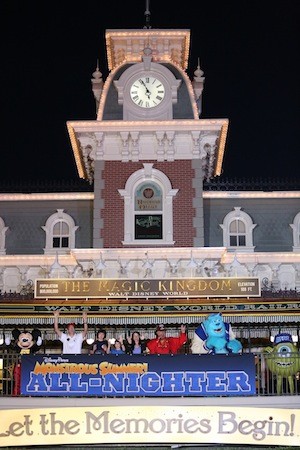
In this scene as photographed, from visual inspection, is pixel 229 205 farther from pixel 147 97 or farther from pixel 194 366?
pixel 194 366

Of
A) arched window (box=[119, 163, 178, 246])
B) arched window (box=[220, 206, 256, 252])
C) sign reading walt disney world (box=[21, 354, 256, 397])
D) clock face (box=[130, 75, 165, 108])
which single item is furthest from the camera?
arched window (box=[220, 206, 256, 252])

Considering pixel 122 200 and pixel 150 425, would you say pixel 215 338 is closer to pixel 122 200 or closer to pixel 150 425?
pixel 150 425

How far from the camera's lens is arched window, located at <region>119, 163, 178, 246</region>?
101 feet

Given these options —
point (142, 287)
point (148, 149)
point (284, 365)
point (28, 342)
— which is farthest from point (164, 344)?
point (148, 149)

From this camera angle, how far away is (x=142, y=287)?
2906cm

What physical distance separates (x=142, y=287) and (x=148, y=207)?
132 inches

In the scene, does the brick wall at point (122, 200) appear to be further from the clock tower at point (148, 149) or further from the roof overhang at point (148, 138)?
the roof overhang at point (148, 138)

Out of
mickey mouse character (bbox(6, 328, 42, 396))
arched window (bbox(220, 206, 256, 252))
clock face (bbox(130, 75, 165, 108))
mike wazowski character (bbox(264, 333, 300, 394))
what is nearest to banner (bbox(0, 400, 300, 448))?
mike wazowski character (bbox(264, 333, 300, 394))

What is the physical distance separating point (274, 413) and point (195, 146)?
11.3m

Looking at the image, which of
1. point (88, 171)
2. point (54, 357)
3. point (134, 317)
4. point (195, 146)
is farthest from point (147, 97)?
point (54, 357)

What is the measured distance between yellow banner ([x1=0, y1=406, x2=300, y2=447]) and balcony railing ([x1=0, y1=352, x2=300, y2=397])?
1.83ft

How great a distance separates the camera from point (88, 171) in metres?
34.8

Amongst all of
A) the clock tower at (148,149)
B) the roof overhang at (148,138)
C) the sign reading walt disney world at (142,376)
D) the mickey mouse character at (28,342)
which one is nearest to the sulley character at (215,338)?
the sign reading walt disney world at (142,376)

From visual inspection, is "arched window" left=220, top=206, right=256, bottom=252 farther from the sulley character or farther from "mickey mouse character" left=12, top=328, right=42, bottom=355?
"mickey mouse character" left=12, top=328, right=42, bottom=355
